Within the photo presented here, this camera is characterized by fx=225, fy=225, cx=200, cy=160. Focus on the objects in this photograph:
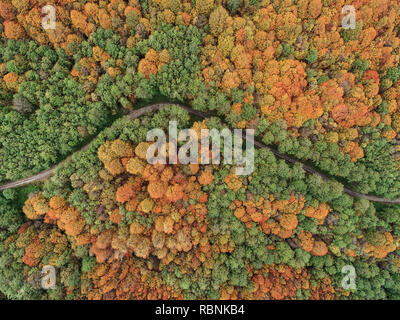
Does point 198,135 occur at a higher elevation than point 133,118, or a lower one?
lower

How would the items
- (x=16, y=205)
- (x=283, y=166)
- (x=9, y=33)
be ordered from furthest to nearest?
(x=16, y=205), (x=283, y=166), (x=9, y=33)

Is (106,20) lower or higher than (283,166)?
higher

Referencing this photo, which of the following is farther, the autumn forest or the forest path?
the forest path

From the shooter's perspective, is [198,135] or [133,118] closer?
[198,135]

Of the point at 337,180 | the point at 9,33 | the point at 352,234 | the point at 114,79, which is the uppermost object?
the point at 9,33

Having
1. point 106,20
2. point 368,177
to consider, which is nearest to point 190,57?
point 106,20

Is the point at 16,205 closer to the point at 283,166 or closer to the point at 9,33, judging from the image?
the point at 9,33

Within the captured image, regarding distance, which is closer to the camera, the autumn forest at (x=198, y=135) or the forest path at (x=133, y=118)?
the autumn forest at (x=198, y=135)

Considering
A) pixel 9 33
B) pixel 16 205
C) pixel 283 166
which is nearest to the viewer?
pixel 9 33

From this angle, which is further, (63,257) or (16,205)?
(16,205)
